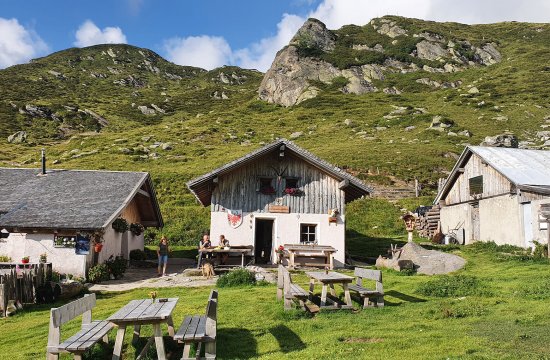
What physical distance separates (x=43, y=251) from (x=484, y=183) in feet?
79.2

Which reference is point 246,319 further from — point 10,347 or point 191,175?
point 191,175

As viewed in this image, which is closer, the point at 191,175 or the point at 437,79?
the point at 191,175

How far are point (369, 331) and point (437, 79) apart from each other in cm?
11635

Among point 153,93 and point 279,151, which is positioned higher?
point 153,93

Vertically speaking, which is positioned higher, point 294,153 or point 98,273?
point 294,153

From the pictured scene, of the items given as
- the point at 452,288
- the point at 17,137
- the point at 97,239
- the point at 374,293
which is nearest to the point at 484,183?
the point at 452,288

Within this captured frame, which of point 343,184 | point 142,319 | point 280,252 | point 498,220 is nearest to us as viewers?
point 142,319

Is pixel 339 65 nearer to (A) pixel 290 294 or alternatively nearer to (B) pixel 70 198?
(B) pixel 70 198

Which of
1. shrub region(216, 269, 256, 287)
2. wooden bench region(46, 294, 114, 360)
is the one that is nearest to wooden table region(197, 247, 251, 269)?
shrub region(216, 269, 256, 287)

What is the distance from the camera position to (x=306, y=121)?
285 ft

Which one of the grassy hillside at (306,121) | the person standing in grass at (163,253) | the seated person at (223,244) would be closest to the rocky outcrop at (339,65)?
the grassy hillside at (306,121)

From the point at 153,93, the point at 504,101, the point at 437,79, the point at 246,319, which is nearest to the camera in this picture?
the point at 246,319

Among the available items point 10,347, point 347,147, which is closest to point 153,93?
point 347,147

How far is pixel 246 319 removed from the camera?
427 inches
